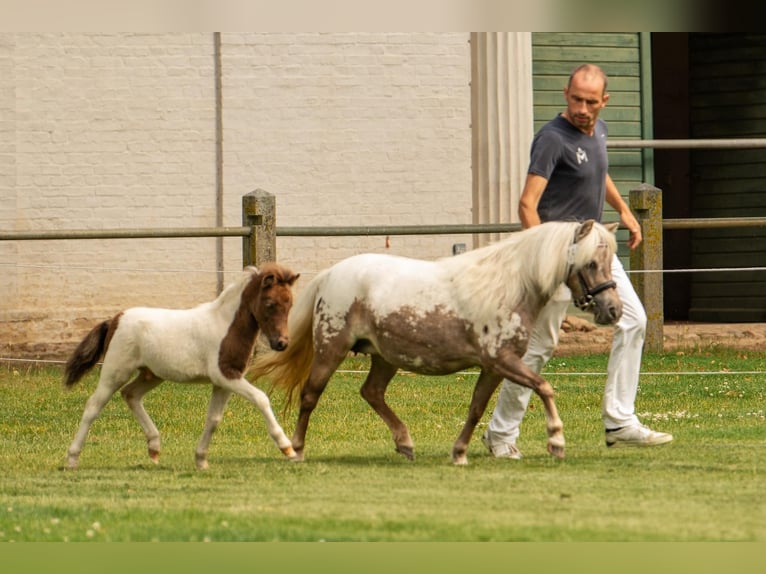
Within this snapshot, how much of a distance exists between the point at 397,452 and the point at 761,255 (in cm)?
991

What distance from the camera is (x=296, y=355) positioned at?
720 centimetres

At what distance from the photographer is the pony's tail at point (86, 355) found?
22.2ft

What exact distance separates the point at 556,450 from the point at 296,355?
138cm

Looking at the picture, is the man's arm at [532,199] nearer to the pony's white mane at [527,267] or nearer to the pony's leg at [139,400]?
the pony's white mane at [527,267]

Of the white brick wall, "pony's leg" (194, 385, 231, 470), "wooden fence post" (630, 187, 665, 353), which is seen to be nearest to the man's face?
"pony's leg" (194, 385, 231, 470)

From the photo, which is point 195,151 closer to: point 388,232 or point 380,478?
point 388,232

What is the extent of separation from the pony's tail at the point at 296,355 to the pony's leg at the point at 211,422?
1.28 feet

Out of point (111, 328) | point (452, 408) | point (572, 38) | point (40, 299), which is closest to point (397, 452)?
point (111, 328)

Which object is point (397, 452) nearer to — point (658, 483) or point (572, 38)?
point (658, 483)

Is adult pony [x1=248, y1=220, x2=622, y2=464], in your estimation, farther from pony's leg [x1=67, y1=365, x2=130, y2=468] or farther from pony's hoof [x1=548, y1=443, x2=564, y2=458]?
pony's leg [x1=67, y1=365, x2=130, y2=468]

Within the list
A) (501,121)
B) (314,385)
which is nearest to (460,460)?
(314,385)

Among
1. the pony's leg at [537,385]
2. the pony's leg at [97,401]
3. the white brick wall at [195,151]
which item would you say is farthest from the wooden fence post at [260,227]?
the pony's leg at [537,385]

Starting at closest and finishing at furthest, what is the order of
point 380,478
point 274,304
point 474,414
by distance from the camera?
point 380,478 → point 274,304 → point 474,414

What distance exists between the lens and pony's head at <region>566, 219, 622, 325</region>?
6.52m
